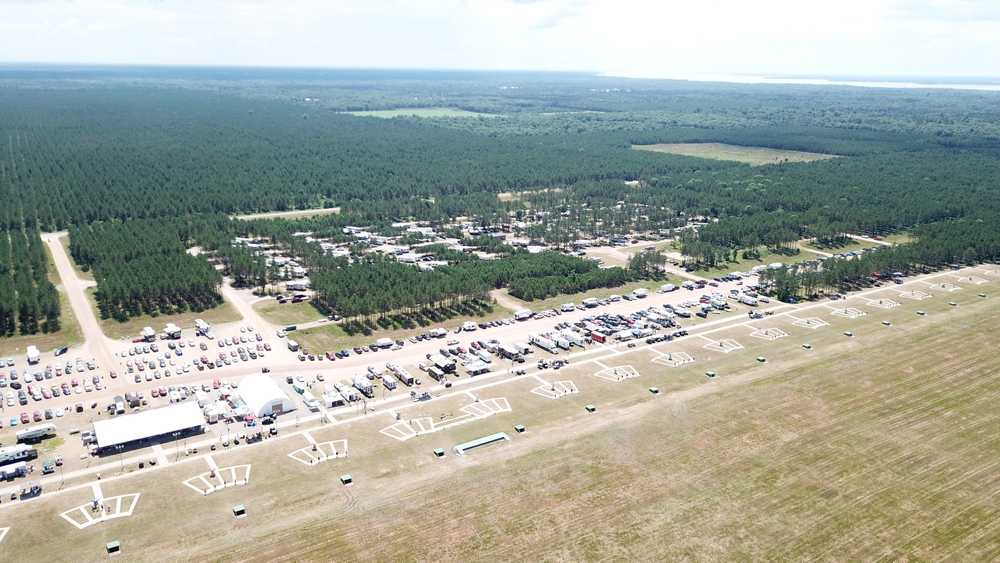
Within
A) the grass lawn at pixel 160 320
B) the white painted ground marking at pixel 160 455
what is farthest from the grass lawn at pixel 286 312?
the white painted ground marking at pixel 160 455

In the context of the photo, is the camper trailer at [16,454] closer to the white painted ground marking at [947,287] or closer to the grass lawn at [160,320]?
the grass lawn at [160,320]

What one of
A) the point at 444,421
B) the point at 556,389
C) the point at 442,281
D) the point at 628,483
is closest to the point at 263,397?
the point at 444,421

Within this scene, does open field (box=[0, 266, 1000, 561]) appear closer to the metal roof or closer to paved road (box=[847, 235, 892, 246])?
the metal roof

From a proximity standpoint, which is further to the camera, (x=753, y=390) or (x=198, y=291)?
(x=198, y=291)

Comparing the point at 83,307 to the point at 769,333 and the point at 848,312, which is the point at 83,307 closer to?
the point at 769,333

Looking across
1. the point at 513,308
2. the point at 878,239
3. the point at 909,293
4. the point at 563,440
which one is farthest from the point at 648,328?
the point at 878,239

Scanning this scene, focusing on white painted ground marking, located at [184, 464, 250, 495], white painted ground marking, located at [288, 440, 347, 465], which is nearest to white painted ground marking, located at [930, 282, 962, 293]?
white painted ground marking, located at [288, 440, 347, 465]

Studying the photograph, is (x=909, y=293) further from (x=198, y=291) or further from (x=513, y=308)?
(x=198, y=291)
